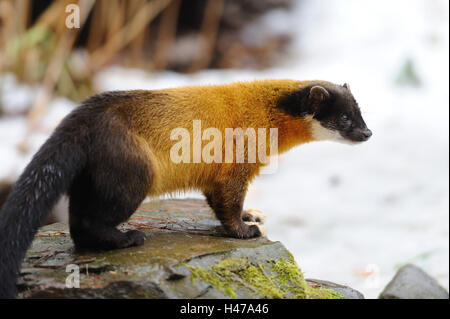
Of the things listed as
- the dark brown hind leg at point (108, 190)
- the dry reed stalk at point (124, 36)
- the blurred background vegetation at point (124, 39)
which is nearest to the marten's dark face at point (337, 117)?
the dark brown hind leg at point (108, 190)

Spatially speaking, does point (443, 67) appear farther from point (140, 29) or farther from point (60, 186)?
point (60, 186)

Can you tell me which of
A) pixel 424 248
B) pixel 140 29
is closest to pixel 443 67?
pixel 424 248

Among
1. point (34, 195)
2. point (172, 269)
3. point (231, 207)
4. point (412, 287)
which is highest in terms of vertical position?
point (34, 195)

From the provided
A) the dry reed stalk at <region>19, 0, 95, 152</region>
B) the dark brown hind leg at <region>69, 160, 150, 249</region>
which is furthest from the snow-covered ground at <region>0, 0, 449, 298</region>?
the dark brown hind leg at <region>69, 160, 150, 249</region>

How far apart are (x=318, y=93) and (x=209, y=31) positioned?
9.85 metres

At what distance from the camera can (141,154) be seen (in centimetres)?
456

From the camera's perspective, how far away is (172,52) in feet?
49.0

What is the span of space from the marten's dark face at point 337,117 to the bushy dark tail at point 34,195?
2421mm

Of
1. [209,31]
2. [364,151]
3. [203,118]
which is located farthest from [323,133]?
[209,31]

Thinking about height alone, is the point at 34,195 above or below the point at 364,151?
below

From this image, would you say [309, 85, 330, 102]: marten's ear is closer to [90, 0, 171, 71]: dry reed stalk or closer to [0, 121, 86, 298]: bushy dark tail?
[0, 121, 86, 298]: bushy dark tail

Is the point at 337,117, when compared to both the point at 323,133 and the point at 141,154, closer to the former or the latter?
the point at 323,133
